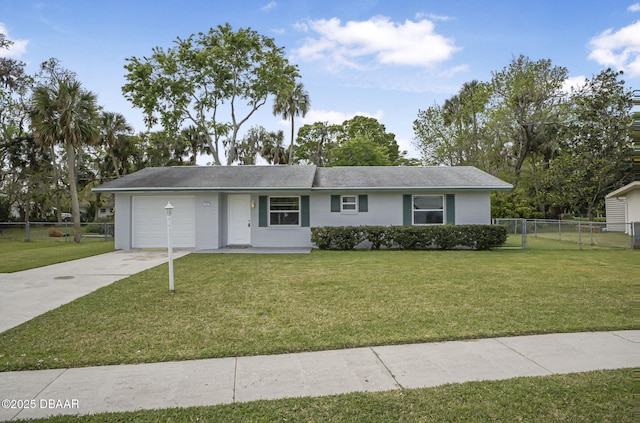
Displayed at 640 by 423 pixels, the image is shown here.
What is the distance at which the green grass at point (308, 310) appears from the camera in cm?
462

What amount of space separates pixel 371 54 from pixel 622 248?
13.3 metres

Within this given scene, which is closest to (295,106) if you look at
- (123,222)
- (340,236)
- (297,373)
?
(123,222)

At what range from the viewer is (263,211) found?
14922mm

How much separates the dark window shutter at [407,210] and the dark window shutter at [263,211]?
5352 mm

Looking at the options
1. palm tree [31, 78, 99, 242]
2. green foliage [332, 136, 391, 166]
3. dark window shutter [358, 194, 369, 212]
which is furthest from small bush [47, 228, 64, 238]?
green foliage [332, 136, 391, 166]

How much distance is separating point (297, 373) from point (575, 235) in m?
16.2

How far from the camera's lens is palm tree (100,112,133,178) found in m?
27.6

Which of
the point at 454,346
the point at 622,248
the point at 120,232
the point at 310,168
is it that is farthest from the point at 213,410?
the point at 622,248

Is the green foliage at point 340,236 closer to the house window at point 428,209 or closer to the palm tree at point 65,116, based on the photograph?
the house window at point 428,209

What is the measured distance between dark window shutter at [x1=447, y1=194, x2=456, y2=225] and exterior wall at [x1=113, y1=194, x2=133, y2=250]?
40.7 feet

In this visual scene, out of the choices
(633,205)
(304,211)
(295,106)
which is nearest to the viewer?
(304,211)

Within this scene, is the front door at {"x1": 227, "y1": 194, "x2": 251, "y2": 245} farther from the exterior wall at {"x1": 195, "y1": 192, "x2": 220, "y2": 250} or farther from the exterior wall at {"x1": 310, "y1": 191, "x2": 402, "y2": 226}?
the exterior wall at {"x1": 310, "y1": 191, "x2": 402, "y2": 226}

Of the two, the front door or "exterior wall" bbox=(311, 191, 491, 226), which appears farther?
the front door

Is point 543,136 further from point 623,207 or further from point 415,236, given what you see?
point 415,236
